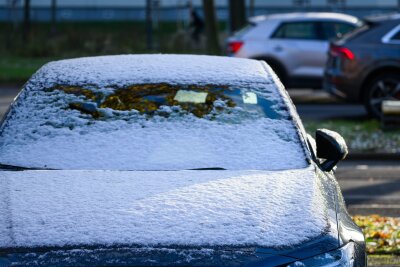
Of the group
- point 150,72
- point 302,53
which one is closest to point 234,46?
point 302,53

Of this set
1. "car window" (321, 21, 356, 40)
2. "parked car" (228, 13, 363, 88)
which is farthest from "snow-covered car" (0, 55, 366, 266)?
"car window" (321, 21, 356, 40)

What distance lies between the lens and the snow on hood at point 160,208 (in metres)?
4.95

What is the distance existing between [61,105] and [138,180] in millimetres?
991

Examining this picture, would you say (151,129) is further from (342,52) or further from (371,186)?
(342,52)

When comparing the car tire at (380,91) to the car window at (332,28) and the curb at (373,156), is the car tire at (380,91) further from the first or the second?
the car window at (332,28)

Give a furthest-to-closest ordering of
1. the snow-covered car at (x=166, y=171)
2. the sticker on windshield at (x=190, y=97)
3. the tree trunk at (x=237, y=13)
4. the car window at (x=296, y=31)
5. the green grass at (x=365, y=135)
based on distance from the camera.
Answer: the tree trunk at (x=237, y=13), the car window at (x=296, y=31), the green grass at (x=365, y=135), the sticker on windshield at (x=190, y=97), the snow-covered car at (x=166, y=171)

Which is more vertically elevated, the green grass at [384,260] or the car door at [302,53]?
the green grass at [384,260]

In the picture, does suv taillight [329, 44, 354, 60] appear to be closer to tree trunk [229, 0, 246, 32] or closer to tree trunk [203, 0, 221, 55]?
tree trunk [203, 0, 221, 55]

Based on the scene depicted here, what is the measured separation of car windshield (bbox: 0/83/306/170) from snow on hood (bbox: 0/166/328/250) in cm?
21

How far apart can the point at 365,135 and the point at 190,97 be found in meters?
11.3

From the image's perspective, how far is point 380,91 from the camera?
2017 cm

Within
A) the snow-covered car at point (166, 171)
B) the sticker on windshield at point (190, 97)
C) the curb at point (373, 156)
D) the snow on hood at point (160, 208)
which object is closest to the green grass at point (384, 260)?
the snow-covered car at point (166, 171)

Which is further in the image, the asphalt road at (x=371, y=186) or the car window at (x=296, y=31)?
the car window at (x=296, y=31)

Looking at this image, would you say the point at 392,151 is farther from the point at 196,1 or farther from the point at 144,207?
the point at 196,1
